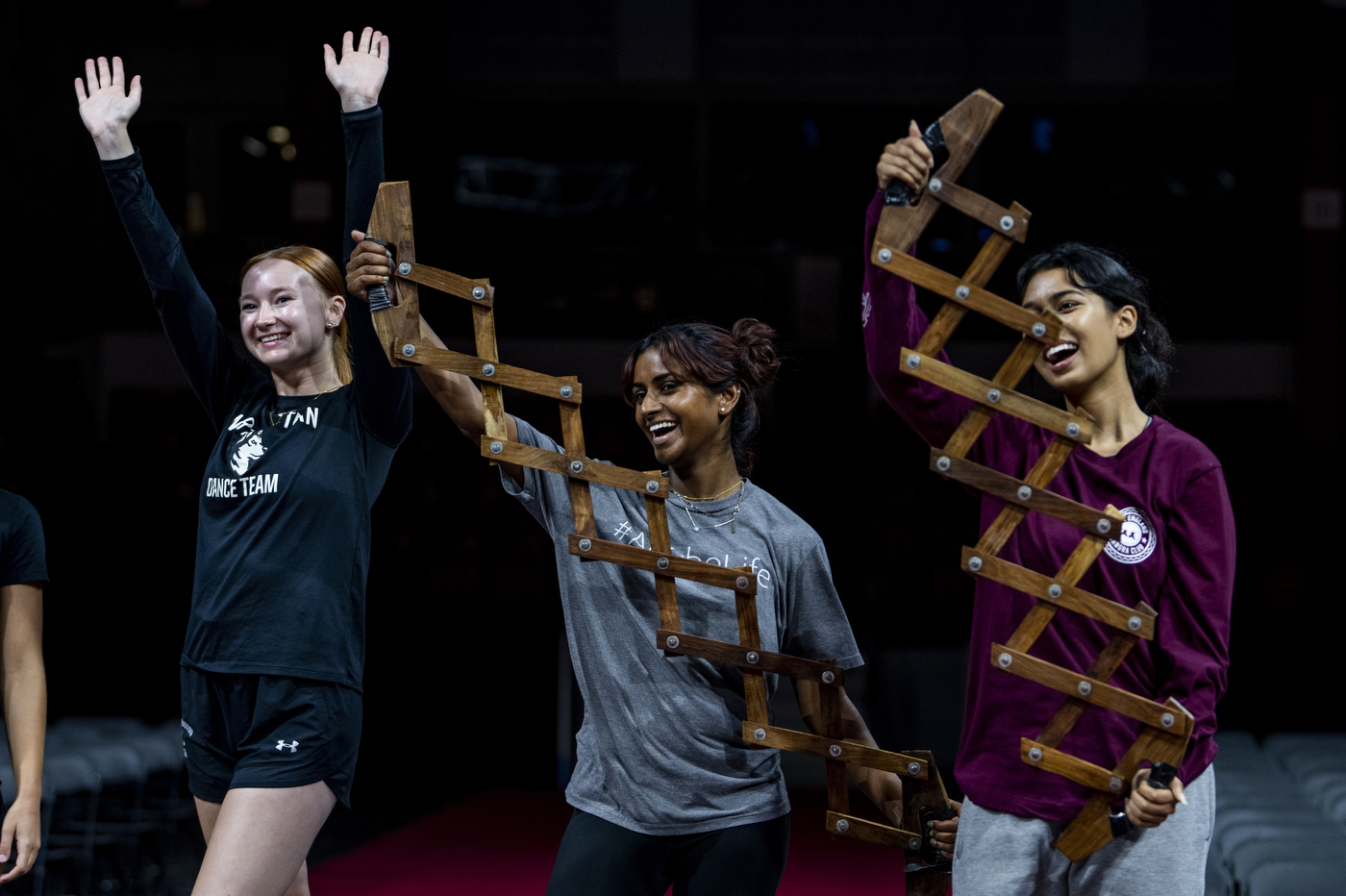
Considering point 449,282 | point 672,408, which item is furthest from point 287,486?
point 672,408

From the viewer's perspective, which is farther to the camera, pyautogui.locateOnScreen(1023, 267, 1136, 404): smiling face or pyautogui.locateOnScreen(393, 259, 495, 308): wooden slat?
pyautogui.locateOnScreen(393, 259, 495, 308): wooden slat

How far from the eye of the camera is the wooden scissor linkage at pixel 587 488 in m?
2.03

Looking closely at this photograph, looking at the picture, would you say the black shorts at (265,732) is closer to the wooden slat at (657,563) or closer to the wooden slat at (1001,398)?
the wooden slat at (657,563)

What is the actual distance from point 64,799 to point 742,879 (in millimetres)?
3439

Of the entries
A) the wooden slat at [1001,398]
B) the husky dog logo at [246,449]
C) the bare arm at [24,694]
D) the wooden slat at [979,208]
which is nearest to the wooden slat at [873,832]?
the wooden slat at [1001,398]

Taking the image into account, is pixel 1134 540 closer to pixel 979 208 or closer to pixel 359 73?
pixel 979 208

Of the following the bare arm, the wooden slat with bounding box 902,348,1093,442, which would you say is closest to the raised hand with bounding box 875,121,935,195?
the wooden slat with bounding box 902,348,1093,442

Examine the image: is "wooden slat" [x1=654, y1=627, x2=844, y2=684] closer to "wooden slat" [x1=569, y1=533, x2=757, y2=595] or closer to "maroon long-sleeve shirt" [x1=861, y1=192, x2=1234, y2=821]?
"wooden slat" [x1=569, y1=533, x2=757, y2=595]

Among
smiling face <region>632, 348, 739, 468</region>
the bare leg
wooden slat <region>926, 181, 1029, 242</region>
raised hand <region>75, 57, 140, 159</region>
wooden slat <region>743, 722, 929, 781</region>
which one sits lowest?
the bare leg

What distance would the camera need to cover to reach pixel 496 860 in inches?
Result: 200

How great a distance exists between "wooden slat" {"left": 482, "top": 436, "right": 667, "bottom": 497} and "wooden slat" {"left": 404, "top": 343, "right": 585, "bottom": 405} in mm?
90

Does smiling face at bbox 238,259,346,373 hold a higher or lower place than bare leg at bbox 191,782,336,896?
higher

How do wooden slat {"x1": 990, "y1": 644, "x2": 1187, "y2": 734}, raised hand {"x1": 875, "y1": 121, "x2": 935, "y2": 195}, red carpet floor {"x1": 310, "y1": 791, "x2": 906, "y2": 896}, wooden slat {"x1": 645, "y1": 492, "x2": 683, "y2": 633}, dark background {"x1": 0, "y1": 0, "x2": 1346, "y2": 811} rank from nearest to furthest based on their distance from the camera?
wooden slat {"x1": 990, "y1": 644, "x2": 1187, "y2": 734}
raised hand {"x1": 875, "y1": 121, "x2": 935, "y2": 195}
wooden slat {"x1": 645, "y1": 492, "x2": 683, "y2": 633}
red carpet floor {"x1": 310, "y1": 791, "x2": 906, "y2": 896}
dark background {"x1": 0, "y1": 0, "x2": 1346, "y2": 811}

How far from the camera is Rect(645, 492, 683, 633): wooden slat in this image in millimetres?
2047
